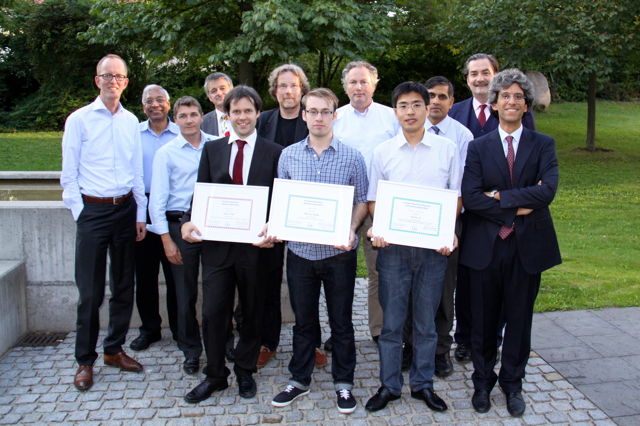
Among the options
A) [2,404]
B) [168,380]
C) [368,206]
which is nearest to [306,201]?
[368,206]

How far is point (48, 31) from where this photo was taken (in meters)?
24.1

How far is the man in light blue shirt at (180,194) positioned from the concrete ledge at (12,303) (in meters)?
1.62

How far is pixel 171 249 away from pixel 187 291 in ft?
1.25

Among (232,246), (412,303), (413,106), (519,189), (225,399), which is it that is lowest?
(225,399)

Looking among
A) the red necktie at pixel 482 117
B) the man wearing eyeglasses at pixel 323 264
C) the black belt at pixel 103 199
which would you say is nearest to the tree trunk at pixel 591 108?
the red necktie at pixel 482 117

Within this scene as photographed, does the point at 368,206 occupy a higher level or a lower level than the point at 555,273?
higher

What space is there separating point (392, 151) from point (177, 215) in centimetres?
185

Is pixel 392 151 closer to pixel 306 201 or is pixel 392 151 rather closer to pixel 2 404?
pixel 306 201

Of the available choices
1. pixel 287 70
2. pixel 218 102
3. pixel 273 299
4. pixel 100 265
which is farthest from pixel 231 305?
pixel 218 102

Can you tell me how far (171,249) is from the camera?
15.9 ft

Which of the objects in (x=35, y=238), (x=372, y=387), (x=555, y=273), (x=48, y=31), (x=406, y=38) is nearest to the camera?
(x=372, y=387)

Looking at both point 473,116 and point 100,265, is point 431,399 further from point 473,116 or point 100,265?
point 100,265

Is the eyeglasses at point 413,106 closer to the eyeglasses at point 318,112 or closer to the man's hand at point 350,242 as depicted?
the eyeglasses at point 318,112

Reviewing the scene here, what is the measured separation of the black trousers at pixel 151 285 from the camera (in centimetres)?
537
